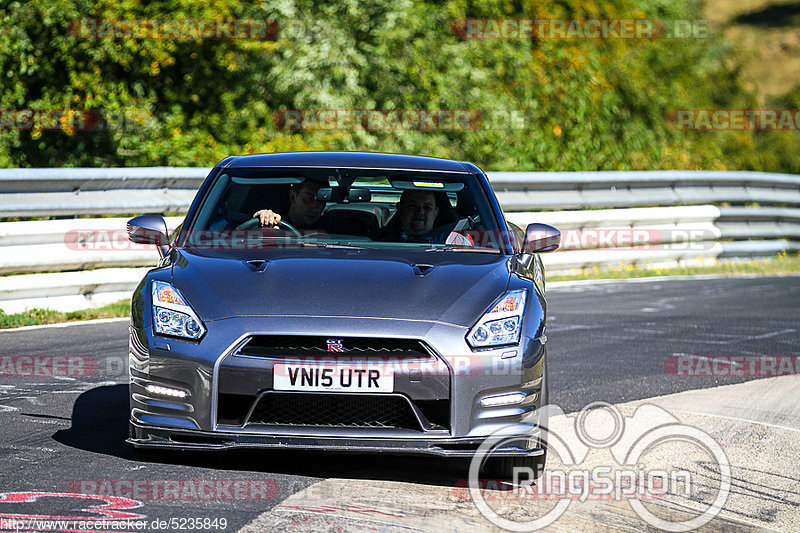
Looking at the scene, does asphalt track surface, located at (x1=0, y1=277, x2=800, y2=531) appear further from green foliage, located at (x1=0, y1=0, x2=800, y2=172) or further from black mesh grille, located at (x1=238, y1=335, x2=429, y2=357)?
green foliage, located at (x1=0, y1=0, x2=800, y2=172)

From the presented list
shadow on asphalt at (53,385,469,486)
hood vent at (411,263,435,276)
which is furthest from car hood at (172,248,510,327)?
shadow on asphalt at (53,385,469,486)

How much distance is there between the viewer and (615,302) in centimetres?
1241

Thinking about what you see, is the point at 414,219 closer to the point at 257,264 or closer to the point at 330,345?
the point at 257,264

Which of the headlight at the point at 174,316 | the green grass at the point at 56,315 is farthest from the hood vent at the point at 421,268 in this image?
the green grass at the point at 56,315

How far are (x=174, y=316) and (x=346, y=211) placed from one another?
1.40 metres

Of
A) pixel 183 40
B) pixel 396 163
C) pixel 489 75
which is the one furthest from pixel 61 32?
pixel 396 163

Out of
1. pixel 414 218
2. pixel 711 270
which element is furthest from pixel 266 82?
pixel 414 218

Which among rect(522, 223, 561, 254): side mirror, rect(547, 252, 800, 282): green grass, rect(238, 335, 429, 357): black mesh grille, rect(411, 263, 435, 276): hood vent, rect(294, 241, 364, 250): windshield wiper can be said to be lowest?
rect(547, 252, 800, 282): green grass

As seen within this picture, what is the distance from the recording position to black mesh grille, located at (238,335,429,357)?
16.4 feet

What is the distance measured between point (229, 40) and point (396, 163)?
12032mm

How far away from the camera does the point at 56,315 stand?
33.0 ft

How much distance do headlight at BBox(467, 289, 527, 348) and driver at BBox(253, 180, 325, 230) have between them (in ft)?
4.50

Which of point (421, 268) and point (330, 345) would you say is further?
point (421, 268)

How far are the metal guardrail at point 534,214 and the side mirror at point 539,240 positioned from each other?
5.18 m
